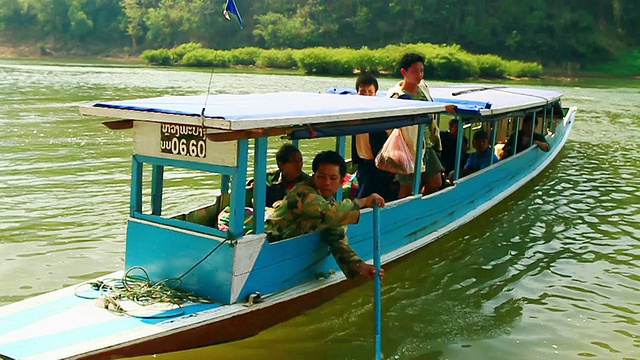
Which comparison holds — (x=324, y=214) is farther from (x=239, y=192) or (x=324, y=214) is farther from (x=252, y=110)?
(x=252, y=110)

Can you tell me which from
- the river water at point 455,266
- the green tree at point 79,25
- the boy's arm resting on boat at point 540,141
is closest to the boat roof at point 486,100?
the boy's arm resting on boat at point 540,141

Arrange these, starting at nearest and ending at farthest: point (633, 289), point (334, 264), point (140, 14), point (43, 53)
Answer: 1. point (334, 264)
2. point (633, 289)
3. point (43, 53)
4. point (140, 14)

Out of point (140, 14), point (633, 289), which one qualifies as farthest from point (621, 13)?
point (633, 289)

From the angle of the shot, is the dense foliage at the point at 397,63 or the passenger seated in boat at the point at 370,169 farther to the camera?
the dense foliage at the point at 397,63

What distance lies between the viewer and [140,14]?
65.6m

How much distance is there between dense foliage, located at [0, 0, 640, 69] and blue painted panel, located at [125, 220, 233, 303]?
135 feet

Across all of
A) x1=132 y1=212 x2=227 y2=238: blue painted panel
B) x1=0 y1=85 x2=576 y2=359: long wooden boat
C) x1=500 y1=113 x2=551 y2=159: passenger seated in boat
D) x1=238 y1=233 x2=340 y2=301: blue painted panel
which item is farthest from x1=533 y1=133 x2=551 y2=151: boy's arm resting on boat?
x1=132 y1=212 x2=227 y2=238: blue painted panel

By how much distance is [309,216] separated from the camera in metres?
4.71

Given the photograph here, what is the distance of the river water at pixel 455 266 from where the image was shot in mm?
5105

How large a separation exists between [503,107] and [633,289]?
A: 2308 mm

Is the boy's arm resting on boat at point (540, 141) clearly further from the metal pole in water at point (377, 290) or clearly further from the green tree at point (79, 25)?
the green tree at point (79, 25)

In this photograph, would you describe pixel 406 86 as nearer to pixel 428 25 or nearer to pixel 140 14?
pixel 428 25

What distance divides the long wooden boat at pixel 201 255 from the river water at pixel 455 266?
18.5 inches

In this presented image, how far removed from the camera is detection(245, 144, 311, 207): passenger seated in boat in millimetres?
4969
